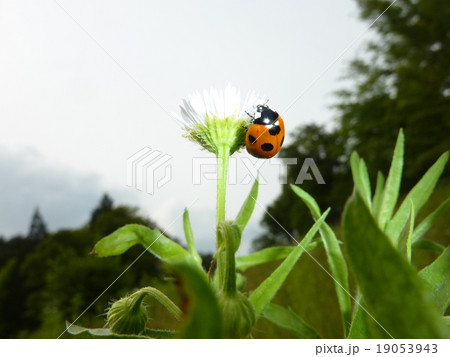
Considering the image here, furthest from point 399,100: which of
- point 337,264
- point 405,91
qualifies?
point 337,264

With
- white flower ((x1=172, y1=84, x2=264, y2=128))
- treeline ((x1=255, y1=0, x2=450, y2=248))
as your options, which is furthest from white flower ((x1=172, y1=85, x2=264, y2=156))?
treeline ((x1=255, y1=0, x2=450, y2=248))

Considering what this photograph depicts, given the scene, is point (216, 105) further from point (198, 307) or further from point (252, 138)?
point (198, 307)

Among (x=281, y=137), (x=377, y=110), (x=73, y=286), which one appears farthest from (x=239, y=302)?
(x=377, y=110)

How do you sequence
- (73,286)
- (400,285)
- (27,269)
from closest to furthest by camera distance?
(400,285)
(73,286)
(27,269)

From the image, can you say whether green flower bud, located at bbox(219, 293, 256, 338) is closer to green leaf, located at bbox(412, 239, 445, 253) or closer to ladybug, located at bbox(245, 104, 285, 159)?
ladybug, located at bbox(245, 104, 285, 159)

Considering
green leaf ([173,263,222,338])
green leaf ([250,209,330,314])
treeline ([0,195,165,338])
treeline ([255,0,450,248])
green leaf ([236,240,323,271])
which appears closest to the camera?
green leaf ([173,263,222,338])

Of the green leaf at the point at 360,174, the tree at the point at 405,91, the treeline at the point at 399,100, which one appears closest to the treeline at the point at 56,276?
the green leaf at the point at 360,174
